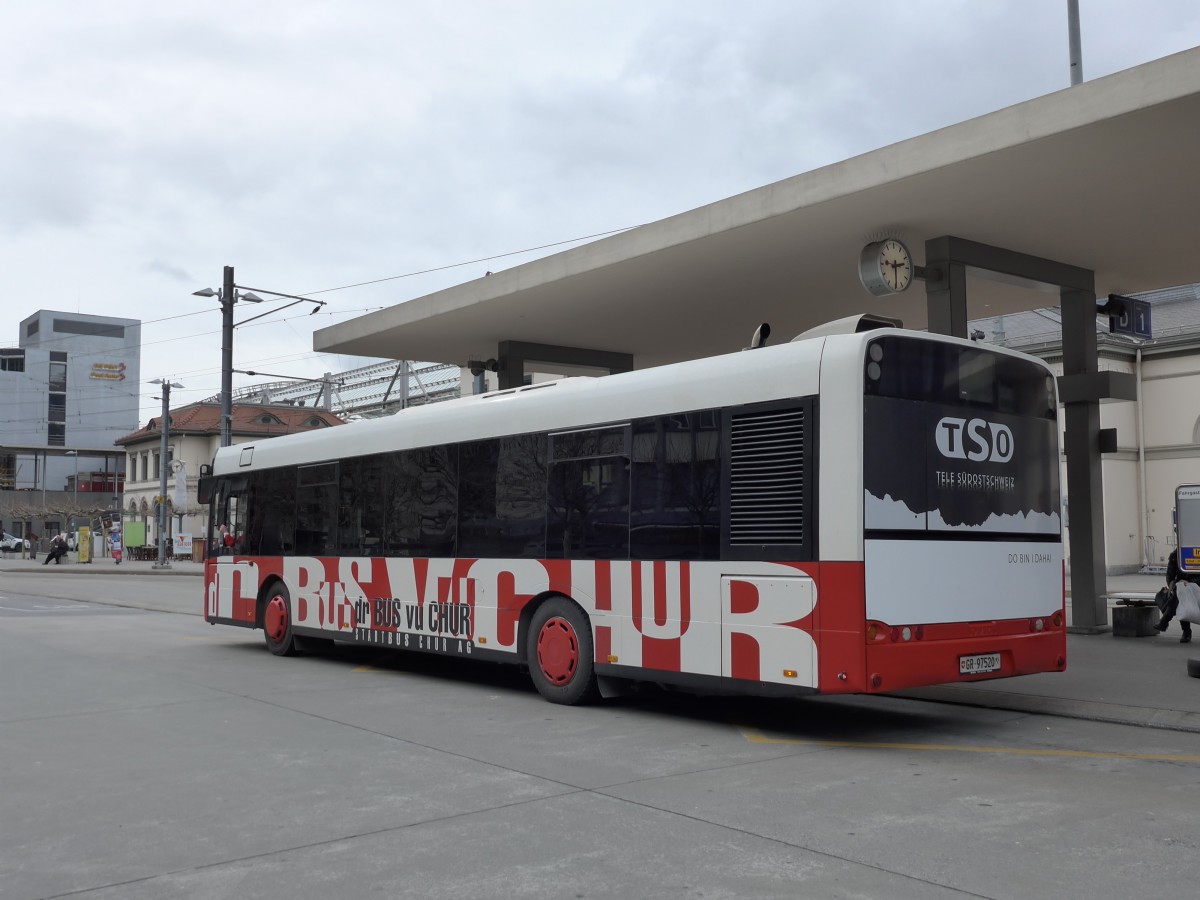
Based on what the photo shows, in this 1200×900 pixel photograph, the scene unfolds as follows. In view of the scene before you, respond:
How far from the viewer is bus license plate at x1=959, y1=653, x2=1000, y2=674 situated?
884cm

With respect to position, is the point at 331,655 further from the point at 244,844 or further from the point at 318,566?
the point at 244,844

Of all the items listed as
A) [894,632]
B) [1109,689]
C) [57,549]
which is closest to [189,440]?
[57,549]

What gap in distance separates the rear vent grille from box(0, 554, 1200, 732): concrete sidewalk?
320 centimetres

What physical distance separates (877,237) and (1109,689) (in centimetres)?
606

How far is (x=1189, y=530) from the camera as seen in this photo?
14641 mm

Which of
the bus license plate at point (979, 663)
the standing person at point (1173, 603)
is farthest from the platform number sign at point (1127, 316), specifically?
the bus license plate at point (979, 663)

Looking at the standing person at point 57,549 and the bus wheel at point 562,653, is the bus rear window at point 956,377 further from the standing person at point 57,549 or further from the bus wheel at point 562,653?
the standing person at point 57,549

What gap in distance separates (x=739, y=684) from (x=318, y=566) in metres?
7.07

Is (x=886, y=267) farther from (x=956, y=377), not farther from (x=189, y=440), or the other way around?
Answer: (x=189, y=440)

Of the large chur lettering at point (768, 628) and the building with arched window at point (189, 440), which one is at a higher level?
the building with arched window at point (189, 440)

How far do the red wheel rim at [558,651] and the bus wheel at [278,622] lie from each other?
208 inches

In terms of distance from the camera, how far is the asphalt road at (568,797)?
5.21m

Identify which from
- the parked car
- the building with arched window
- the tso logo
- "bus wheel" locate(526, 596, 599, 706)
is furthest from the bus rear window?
the parked car

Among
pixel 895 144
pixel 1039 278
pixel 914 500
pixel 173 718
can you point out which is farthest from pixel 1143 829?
pixel 1039 278
